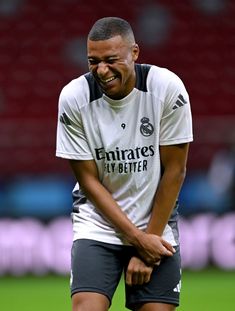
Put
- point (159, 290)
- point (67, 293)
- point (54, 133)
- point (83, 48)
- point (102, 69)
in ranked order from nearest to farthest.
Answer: point (102, 69) < point (159, 290) < point (67, 293) < point (54, 133) < point (83, 48)

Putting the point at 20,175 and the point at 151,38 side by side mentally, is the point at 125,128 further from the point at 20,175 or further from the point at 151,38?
the point at 151,38

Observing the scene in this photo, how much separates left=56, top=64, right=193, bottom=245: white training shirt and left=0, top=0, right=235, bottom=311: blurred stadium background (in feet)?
10.9

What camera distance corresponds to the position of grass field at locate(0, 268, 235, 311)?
8.42 metres

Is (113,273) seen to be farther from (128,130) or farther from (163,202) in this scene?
(128,130)

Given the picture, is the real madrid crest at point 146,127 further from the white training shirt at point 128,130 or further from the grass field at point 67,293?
the grass field at point 67,293

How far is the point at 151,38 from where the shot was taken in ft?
46.5

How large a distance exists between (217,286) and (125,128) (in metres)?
4.94

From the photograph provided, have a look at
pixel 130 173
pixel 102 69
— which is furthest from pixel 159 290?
pixel 102 69

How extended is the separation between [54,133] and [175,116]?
5924mm

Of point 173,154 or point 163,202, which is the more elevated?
point 173,154

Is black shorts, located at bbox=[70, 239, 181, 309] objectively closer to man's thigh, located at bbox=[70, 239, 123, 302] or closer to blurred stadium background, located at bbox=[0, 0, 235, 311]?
man's thigh, located at bbox=[70, 239, 123, 302]

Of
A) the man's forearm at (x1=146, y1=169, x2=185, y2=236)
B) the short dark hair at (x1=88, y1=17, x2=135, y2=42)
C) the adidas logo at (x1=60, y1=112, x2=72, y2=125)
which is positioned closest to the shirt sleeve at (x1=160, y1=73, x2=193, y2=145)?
the man's forearm at (x1=146, y1=169, x2=185, y2=236)

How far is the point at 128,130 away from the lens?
4922mm

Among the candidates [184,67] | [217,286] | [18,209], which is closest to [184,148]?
[217,286]
